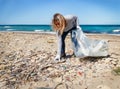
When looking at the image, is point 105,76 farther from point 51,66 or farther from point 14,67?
point 14,67

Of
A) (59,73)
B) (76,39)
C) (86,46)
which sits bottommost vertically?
(59,73)

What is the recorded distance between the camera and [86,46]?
28.4 feet

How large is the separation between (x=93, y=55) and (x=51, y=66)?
1362 mm

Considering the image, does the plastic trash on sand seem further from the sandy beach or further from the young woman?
the sandy beach

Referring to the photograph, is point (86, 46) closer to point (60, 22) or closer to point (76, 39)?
point (76, 39)

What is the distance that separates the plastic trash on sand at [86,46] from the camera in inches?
336

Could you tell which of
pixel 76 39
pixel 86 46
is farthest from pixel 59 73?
pixel 76 39

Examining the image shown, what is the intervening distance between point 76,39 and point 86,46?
426mm

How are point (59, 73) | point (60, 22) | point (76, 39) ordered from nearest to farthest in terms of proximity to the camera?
1. point (59, 73)
2. point (60, 22)
3. point (76, 39)

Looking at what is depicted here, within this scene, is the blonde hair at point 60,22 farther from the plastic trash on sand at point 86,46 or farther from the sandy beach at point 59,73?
the sandy beach at point 59,73

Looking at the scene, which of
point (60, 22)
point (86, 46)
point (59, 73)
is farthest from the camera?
point (86, 46)

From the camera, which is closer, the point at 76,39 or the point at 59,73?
the point at 59,73

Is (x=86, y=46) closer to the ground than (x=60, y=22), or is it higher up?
closer to the ground

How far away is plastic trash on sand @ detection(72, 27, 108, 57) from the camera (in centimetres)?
853
